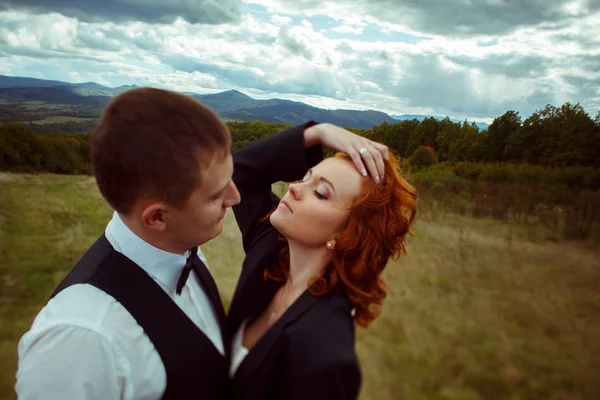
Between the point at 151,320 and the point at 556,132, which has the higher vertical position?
the point at 556,132

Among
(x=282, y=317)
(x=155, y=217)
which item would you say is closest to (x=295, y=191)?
(x=282, y=317)

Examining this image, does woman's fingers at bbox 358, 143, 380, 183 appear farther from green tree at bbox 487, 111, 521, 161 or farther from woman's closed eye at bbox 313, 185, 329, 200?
green tree at bbox 487, 111, 521, 161

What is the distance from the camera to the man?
2.85 feet

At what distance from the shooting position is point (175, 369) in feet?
3.41

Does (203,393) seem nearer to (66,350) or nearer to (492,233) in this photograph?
(66,350)

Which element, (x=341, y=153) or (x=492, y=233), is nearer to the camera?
(x=341, y=153)

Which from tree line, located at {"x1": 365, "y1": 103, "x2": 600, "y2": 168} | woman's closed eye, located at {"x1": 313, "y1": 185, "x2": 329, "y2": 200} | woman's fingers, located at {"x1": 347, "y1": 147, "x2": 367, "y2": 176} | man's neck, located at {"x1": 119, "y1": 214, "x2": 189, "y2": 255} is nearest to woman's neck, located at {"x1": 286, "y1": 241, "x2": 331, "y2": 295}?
woman's closed eye, located at {"x1": 313, "y1": 185, "x2": 329, "y2": 200}

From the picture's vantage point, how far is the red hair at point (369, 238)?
1486 millimetres

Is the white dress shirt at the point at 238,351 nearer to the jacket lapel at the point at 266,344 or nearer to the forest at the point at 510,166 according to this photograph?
the jacket lapel at the point at 266,344

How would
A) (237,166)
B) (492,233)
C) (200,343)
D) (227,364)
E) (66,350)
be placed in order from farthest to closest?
(492,233) < (237,166) < (227,364) < (200,343) < (66,350)

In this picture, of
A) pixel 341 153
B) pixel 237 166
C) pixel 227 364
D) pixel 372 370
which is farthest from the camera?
pixel 372 370

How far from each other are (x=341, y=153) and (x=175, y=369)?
1031 millimetres

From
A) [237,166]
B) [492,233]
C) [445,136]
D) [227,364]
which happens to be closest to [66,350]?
[227,364]

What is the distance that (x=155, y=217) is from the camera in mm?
1085
